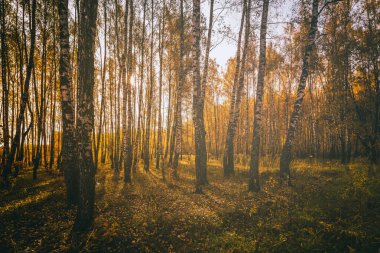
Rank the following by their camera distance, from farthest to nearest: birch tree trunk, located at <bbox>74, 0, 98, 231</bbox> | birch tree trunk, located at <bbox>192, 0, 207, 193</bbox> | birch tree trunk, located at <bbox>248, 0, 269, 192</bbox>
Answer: birch tree trunk, located at <bbox>248, 0, 269, 192</bbox> < birch tree trunk, located at <bbox>192, 0, 207, 193</bbox> < birch tree trunk, located at <bbox>74, 0, 98, 231</bbox>

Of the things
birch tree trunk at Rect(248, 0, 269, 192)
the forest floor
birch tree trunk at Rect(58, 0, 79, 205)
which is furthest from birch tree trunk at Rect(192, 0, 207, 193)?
birch tree trunk at Rect(58, 0, 79, 205)

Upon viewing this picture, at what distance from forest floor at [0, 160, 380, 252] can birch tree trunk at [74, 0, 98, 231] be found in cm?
67

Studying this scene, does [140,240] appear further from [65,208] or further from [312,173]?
[312,173]

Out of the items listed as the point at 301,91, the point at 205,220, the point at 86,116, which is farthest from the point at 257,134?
the point at 86,116

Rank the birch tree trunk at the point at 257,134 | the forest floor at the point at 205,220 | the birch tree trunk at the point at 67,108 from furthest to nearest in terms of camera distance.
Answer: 1. the birch tree trunk at the point at 257,134
2. the birch tree trunk at the point at 67,108
3. the forest floor at the point at 205,220

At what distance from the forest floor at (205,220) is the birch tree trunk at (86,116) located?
2.21ft

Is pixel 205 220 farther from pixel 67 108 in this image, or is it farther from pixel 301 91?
pixel 301 91

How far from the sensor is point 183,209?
291 inches

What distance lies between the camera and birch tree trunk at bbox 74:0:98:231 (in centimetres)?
548

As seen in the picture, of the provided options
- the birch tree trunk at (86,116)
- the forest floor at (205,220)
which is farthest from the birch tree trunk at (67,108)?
the birch tree trunk at (86,116)

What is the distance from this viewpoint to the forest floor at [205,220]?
4988 millimetres

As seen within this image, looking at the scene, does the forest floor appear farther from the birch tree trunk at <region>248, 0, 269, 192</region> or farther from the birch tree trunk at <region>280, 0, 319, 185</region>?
the birch tree trunk at <region>280, 0, 319, 185</region>

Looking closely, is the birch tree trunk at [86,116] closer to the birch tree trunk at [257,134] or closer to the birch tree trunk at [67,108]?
the birch tree trunk at [67,108]

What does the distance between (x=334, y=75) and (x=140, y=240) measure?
19822 millimetres
